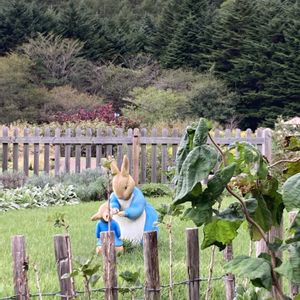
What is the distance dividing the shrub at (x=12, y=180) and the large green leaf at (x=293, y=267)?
9.63 m

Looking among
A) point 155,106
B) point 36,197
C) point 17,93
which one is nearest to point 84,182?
point 36,197

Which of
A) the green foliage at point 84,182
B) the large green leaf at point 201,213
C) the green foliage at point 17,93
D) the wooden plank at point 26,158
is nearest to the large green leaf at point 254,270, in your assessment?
the large green leaf at point 201,213

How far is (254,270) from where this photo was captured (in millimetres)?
1200

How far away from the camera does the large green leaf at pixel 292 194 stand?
1.05 meters

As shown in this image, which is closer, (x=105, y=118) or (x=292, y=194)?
(x=292, y=194)

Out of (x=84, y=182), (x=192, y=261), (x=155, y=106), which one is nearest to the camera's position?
(x=192, y=261)

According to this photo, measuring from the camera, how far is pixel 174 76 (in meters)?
31.9

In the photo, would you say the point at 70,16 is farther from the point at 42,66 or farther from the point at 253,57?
the point at 253,57

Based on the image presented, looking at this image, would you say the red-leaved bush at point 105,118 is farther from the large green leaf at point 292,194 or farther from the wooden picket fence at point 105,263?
the large green leaf at point 292,194

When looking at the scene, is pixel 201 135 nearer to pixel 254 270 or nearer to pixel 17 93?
pixel 254 270

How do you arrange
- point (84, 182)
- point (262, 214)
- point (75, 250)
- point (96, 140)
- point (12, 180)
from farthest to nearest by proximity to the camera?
point (96, 140), point (84, 182), point (12, 180), point (75, 250), point (262, 214)

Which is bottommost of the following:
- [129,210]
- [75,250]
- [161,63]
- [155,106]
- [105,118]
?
[75,250]

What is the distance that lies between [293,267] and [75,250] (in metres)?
3.93

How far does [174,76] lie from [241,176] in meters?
30.8
